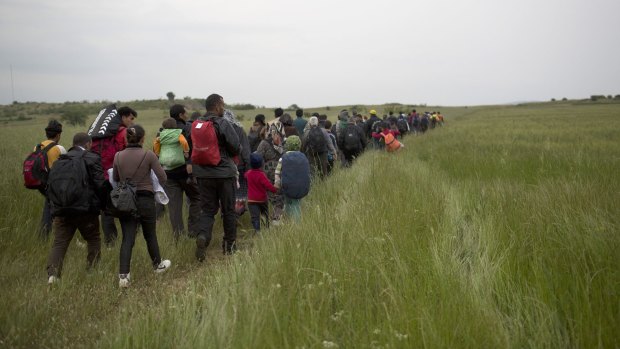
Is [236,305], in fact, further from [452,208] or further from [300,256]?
[452,208]

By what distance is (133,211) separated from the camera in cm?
478

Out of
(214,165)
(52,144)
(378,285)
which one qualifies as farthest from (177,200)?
(378,285)

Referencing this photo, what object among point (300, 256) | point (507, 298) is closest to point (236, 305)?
point (300, 256)

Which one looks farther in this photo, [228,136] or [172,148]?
[172,148]

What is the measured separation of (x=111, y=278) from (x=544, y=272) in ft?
14.6

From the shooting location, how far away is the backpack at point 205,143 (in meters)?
5.48

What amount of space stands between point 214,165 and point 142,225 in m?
1.23

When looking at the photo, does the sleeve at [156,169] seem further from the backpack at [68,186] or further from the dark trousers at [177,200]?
the dark trousers at [177,200]

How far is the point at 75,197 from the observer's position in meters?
4.55

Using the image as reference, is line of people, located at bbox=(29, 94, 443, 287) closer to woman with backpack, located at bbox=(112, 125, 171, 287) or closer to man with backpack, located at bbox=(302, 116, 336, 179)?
woman with backpack, located at bbox=(112, 125, 171, 287)

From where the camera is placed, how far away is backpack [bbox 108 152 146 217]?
4.63 m

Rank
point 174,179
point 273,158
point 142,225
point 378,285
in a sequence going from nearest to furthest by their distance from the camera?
point 378,285 → point 142,225 → point 174,179 → point 273,158

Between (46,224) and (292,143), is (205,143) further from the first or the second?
(46,224)

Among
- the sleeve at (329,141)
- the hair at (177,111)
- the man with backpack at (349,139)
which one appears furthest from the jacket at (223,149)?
the man with backpack at (349,139)
